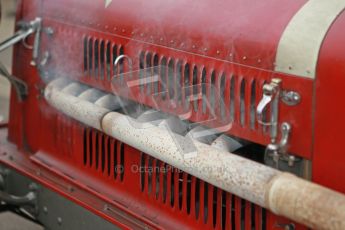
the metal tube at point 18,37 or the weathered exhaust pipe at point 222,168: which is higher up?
the metal tube at point 18,37

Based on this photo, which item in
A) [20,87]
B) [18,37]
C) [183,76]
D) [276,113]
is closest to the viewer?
[276,113]

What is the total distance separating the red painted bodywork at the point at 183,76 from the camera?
2.03 metres

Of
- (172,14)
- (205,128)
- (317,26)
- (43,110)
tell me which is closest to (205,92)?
(205,128)

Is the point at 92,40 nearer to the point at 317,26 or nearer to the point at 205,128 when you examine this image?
the point at 205,128

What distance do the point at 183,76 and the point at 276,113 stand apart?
0.44 metres

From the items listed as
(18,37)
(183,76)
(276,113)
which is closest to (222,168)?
(276,113)

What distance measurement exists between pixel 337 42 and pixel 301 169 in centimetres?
40

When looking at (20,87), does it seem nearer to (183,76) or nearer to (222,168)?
(183,76)

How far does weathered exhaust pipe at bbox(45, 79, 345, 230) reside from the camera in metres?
1.93

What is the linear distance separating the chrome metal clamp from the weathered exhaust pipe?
65mm

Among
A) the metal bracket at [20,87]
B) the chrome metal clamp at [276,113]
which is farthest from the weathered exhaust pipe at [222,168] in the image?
the metal bracket at [20,87]

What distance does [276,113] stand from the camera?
7.00ft

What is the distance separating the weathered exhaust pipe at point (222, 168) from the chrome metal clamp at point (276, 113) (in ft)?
0.21

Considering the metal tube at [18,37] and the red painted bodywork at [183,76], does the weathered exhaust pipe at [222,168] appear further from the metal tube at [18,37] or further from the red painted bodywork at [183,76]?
the metal tube at [18,37]
